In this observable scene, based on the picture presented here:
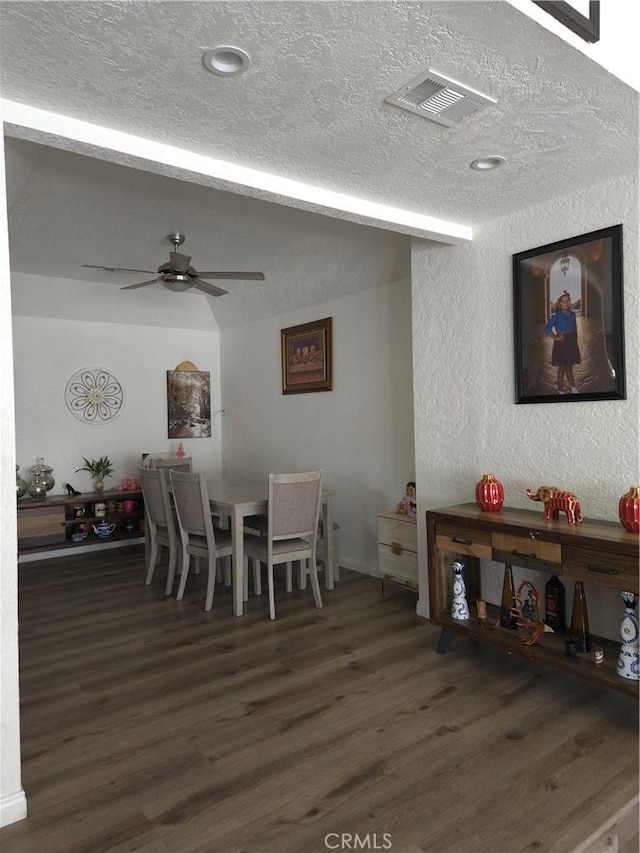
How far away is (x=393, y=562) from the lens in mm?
3893

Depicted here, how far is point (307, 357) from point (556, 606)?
323 centimetres

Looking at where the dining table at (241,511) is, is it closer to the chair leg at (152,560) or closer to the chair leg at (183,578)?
the chair leg at (183,578)

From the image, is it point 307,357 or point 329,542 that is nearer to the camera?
point 329,542

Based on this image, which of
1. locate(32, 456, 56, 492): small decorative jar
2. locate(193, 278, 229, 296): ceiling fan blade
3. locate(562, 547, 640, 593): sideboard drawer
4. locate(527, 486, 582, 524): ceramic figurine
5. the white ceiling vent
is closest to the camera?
the white ceiling vent

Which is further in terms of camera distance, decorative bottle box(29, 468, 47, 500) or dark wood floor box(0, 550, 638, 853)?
decorative bottle box(29, 468, 47, 500)

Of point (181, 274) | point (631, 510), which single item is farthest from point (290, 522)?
point (631, 510)

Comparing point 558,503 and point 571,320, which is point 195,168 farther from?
point 558,503

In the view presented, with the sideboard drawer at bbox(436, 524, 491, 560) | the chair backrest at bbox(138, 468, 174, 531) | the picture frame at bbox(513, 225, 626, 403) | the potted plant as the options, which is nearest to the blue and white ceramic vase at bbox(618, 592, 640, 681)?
the sideboard drawer at bbox(436, 524, 491, 560)

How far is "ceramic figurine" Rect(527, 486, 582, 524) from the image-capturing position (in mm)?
2570

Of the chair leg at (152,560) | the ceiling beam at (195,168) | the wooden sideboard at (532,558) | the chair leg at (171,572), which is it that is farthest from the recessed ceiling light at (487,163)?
the chair leg at (152,560)

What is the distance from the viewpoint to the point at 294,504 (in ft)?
12.3

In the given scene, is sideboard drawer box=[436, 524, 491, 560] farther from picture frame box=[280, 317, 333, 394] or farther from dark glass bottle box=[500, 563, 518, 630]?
picture frame box=[280, 317, 333, 394]

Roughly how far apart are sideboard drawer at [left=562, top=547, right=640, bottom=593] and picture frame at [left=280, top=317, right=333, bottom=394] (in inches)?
115

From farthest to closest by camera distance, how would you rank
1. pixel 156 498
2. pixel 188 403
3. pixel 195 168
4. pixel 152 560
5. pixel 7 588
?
pixel 188 403 → pixel 152 560 → pixel 156 498 → pixel 195 168 → pixel 7 588
